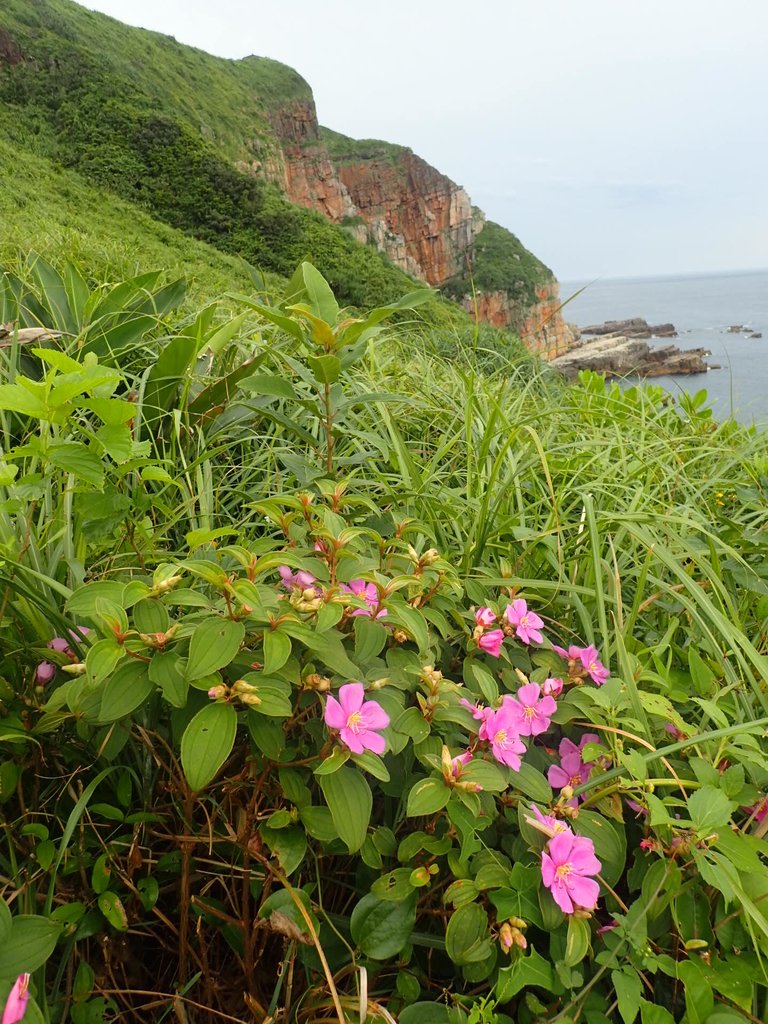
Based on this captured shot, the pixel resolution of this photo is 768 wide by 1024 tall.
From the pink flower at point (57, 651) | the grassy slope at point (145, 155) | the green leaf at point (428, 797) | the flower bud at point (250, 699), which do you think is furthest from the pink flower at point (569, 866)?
the grassy slope at point (145, 155)

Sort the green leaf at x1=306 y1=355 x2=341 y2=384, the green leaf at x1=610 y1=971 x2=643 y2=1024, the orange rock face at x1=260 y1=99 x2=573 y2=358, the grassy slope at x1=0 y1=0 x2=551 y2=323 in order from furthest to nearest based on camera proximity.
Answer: the orange rock face at x1=260 y1=99 x2=573 y2=358 → the grassy slope at x1=0 y1=0 x2=551 y2=323 → the green leaf at x1=306 y1=355 x2=341 y2=384 → the green leaf at x1=610 y1=971 x2=643 y2=1024

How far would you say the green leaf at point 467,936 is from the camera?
1.98ft

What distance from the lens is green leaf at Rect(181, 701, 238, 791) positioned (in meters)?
→ 0.56

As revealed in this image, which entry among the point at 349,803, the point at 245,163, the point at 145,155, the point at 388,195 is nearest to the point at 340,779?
the point at 349,803

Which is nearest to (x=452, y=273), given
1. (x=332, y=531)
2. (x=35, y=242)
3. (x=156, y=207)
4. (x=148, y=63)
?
(x=148, y=63)

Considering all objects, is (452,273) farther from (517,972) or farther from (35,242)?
(517,972)

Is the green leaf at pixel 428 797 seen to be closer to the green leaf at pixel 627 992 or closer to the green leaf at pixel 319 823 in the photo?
the green leaf at pixel 319 823

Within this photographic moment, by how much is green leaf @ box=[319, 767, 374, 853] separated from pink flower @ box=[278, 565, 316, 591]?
201 mm

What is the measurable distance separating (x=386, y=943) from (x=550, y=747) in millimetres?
333

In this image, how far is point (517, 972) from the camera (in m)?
0.59

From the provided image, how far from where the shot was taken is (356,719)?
619mm

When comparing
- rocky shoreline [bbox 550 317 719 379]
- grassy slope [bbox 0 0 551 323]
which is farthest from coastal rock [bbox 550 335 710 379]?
grassy slope [bbox 0 0 551 323]

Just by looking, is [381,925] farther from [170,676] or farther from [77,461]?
[77,461]

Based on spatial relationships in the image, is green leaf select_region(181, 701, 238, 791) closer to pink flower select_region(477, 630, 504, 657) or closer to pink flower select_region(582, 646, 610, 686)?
pink flower select_region(477, 630, 504, 657)
